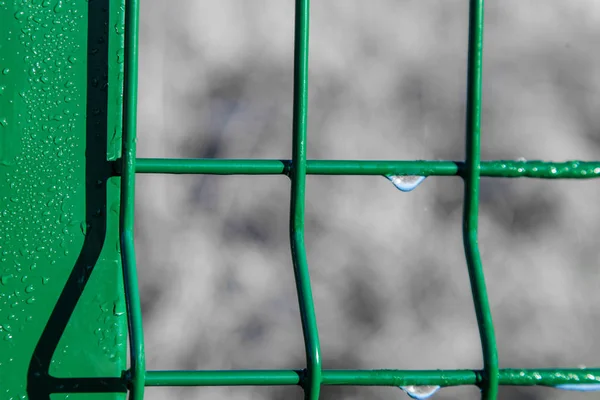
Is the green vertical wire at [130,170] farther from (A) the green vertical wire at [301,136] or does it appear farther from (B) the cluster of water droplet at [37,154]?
(A) the green vertical wire at [301,136]

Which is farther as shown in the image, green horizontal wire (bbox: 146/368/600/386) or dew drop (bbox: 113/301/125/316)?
dew drop (bbox: 113/301/125/316)

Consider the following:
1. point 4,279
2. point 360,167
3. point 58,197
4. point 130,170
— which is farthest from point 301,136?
point 4,279

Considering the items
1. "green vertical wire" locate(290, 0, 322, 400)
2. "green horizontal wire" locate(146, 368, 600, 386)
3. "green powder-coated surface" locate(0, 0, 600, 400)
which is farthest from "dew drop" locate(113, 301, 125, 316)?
"green vertical wire" locate(290, 0, 322, 400)

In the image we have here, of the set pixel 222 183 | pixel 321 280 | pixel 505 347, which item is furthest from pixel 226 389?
pixel 505 347

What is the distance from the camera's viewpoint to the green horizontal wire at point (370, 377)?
86 cm

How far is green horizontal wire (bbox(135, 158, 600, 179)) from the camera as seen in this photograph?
2.94 feet

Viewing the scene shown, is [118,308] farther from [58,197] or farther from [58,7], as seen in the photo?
[58,7]

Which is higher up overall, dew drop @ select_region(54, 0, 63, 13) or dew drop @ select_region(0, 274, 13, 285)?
dew drop @ select_region(54, 0, 63, 13)

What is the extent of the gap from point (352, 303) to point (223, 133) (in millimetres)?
365

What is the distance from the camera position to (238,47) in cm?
114

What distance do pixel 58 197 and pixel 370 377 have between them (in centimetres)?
49

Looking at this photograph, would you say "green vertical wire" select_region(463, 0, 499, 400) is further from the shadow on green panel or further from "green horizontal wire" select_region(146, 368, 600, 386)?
the shadow on green panel

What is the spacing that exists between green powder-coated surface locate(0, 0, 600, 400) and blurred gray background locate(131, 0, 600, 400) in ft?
0.50

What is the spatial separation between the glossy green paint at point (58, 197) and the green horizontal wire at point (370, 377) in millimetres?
136
